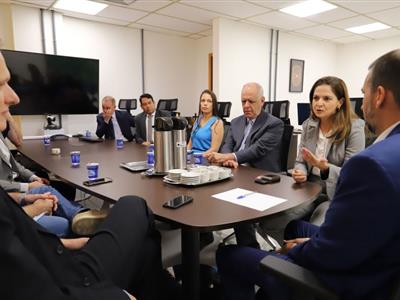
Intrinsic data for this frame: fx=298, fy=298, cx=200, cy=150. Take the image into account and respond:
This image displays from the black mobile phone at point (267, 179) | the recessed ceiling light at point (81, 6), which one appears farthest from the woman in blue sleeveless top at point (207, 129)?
the recessed ceiling light at point (81, 6)

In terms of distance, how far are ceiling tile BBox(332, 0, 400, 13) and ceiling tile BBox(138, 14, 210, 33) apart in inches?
97.3

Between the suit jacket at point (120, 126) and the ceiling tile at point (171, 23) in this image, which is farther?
the ceiling tile at point (171, 23)

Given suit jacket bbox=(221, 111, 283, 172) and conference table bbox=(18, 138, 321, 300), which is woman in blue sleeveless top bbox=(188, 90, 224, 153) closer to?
suit jacket bbox=(221, 111, 283, 172)

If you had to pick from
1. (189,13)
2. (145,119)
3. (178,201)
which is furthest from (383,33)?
(178,201)

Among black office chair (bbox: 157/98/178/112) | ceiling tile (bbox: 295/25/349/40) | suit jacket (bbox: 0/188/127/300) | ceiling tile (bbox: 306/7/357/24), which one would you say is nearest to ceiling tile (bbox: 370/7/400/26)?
ceiling tile (bbox: 306/7/357/24)

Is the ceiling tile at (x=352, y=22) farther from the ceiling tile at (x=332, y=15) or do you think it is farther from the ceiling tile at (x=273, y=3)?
the ceiling tile at (x=273, y=3)

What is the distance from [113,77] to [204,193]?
4.95m

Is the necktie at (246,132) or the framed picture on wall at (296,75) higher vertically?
the framed picture on wall at (296,75)

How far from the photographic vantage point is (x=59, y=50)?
4996 millimetres

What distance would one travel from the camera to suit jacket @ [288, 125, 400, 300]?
2.44 feet

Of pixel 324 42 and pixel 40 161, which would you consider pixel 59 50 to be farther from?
pixel 324 42

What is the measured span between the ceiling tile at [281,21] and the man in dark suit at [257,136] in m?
3.27

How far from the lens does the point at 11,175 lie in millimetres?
2072

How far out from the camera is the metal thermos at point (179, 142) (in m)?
1.75
